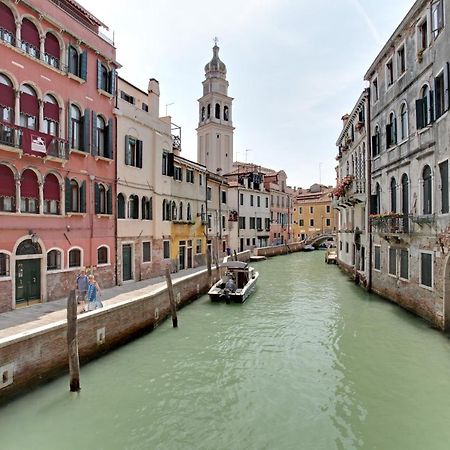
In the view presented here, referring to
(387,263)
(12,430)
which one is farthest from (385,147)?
(12,430)

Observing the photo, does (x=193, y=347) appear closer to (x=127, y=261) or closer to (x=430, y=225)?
(x=127, y=261)

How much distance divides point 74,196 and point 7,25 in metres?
5.52

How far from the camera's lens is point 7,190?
1073 cm

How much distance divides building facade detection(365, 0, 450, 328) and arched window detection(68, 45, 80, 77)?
12019 mm

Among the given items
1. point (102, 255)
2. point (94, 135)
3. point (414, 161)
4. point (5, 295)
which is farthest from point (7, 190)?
point (414, 161)

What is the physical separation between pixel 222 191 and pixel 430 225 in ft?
63.5

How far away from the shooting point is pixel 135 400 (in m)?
7.44

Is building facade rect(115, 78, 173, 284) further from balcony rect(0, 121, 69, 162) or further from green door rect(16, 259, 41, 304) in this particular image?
green door rect(16, 259, 41, 304)

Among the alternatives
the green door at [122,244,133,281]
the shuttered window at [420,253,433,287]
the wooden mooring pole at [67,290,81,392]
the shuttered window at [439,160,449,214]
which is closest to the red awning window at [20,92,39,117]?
the green door at [122,244,133,281]

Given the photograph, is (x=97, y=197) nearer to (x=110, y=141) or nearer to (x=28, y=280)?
(x=110, y=141)

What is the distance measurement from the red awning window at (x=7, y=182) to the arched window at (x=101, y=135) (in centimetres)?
404

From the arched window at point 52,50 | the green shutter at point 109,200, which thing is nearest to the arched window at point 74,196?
the green shutter at point 109,200

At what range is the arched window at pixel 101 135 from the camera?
14.4 meters

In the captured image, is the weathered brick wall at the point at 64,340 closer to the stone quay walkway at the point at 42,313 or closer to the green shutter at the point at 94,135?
the stone quay walkway at the point at 42,313
